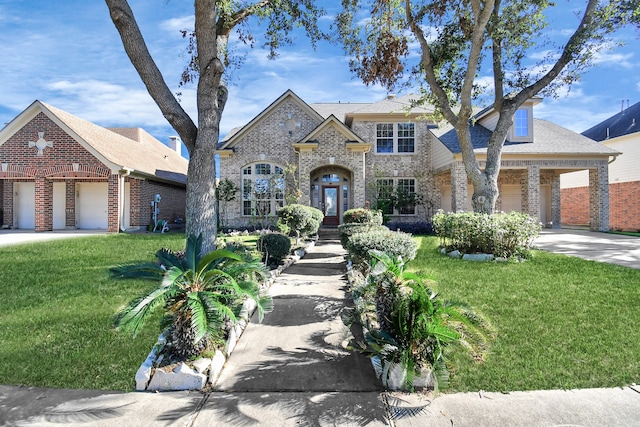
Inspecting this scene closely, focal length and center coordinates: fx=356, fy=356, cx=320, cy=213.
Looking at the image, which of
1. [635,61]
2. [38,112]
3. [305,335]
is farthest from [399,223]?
[38,112]

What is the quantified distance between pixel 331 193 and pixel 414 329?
15.7 m

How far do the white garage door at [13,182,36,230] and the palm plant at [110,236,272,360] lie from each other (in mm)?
19468

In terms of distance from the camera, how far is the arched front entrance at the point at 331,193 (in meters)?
18.6

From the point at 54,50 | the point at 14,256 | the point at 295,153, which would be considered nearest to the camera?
the point at 14,256

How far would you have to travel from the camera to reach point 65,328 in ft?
15.2

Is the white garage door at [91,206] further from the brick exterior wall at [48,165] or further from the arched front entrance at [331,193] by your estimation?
the arched front entrance at [331,193]

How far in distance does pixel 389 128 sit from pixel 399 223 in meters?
5.21

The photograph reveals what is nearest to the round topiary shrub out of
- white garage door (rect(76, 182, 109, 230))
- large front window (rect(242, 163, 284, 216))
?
large front window (rect(242, 163, 284, 216))

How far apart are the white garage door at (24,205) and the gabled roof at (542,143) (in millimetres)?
21058

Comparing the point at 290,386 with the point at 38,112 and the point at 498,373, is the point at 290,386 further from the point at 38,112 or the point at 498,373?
the point at 38,112

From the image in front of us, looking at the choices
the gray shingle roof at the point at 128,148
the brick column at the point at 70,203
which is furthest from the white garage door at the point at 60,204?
the gray shingle roof at the point at 128,148

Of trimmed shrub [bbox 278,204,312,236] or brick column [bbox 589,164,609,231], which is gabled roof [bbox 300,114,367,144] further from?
brick column [bbox 589,164,609,231]

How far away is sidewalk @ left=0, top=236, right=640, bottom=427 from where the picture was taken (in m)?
2.75

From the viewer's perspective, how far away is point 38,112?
16.6 metres
